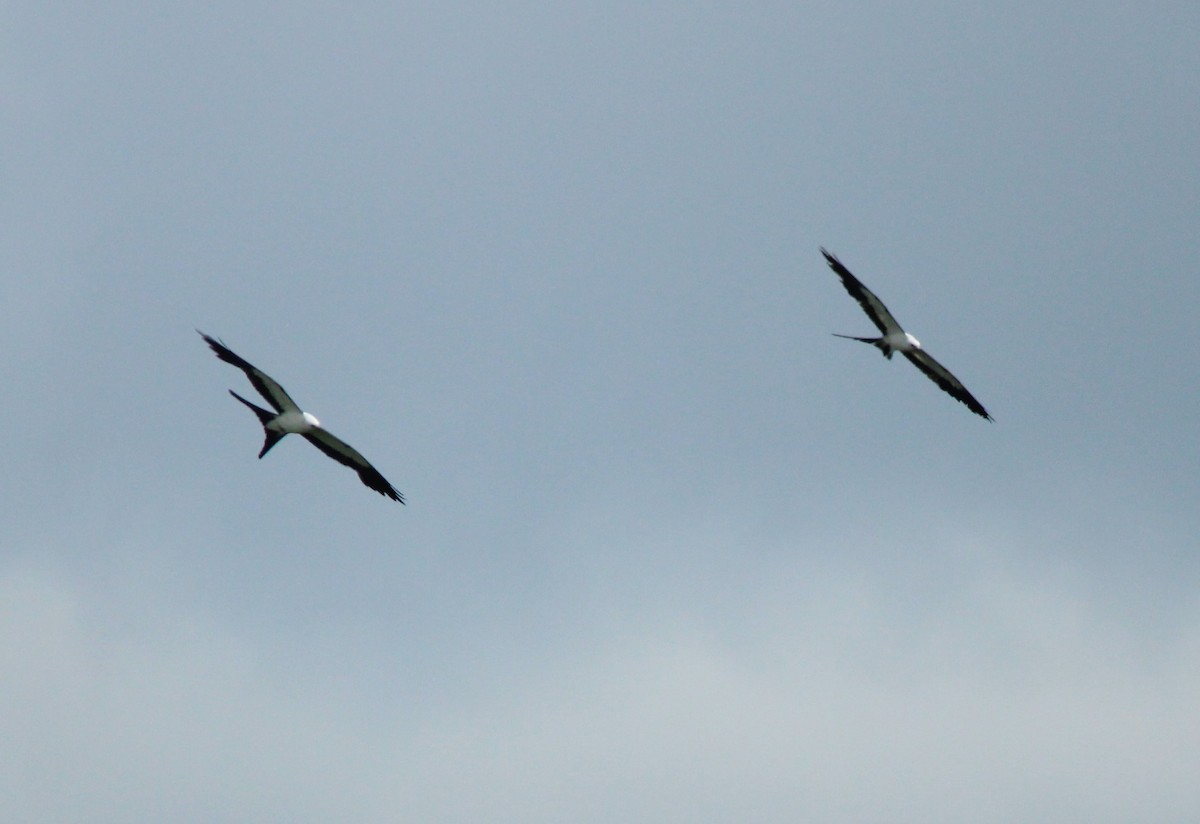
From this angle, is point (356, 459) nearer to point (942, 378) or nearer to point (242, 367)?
point (242, 367)

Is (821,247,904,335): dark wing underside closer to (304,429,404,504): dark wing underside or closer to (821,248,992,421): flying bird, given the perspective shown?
(821,248,992,421): flying bird

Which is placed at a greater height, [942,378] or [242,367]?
[942,378]

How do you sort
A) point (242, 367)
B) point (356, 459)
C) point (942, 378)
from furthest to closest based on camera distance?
point (942, 378) < point (356, 459) < point (242, 367)

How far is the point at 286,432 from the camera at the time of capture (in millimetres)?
38625

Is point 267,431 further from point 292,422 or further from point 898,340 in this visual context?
point 898,340

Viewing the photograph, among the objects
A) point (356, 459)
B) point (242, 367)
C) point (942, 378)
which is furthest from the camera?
point (942, 378)

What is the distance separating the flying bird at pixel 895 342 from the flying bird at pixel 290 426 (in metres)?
14.5

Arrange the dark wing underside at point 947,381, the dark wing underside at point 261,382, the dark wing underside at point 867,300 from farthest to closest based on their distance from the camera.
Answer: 1. the dark wing underside at point 947,381
2. the dark wing underside at point 867,300
3. the dark wing underside at point 261,382

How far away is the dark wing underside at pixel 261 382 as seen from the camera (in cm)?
3522

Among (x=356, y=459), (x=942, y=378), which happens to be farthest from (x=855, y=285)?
(x=356, y=459)

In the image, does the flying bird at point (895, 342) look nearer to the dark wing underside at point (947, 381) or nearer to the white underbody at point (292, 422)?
the dark wing underside at point (947, 381)

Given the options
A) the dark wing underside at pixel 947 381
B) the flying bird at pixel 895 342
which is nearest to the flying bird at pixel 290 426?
the flying bird at pixel 895 342

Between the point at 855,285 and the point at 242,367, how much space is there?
18677mm

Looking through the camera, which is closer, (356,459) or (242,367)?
(242,367)
